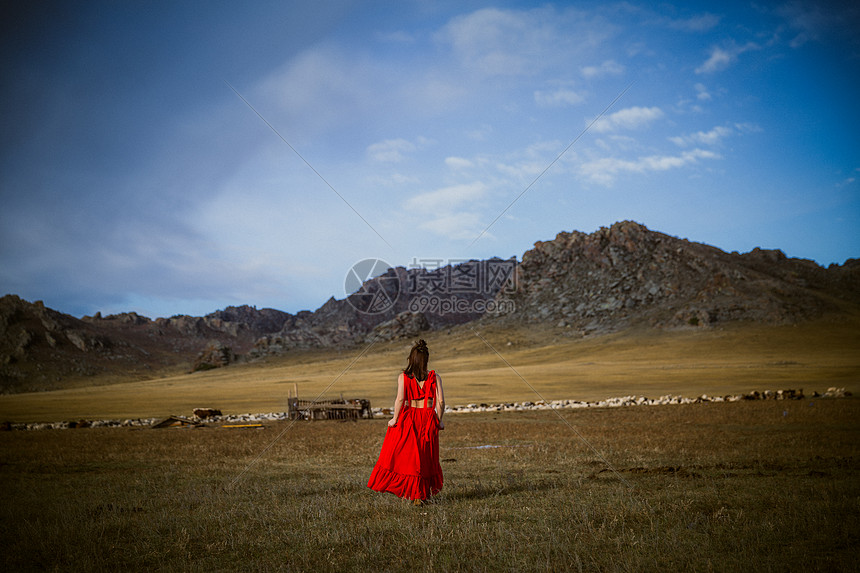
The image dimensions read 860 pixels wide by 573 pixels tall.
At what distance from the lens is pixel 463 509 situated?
8633mm

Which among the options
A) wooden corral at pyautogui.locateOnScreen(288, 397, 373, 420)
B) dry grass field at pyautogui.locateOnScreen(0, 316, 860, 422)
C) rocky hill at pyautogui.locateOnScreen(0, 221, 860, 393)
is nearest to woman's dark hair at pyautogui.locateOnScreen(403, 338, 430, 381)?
wooden corral at pyautogui.locateOnScreen(288, 397, 373, 420)

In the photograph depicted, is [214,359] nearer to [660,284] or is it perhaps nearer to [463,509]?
[660,284]

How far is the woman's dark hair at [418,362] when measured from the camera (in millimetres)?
9078

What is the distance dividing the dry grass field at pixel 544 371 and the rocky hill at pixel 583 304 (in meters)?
7.82

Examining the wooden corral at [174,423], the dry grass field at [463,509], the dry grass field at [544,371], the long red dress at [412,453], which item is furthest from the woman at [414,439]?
the dry grass field at [544,371]

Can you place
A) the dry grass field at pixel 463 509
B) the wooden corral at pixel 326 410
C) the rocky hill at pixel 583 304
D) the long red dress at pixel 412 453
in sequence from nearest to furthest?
the dry grass field at pixel 463 509 < the long red dress at pixel 412 453 < the wooden corral at pixel 326 410 < the rocky hill at pixel 583 304

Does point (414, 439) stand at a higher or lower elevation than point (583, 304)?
lower

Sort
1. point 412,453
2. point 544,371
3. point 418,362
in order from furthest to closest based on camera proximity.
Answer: point 544,371 < point 418,362 < point 412,453

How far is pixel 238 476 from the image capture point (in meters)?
12.4

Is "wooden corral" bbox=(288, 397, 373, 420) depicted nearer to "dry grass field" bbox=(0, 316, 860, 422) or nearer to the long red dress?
"dry grass field" bbox=(0, 316, 860, 422)

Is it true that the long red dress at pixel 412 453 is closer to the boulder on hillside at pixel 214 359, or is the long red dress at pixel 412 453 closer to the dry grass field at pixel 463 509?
the dry grass field at pixel 463 509

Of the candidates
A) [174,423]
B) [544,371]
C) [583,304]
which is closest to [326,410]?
[174,423]

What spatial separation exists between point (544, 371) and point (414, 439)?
6187cm

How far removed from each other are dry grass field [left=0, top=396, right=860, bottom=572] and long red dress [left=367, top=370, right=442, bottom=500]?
1.04 ft
